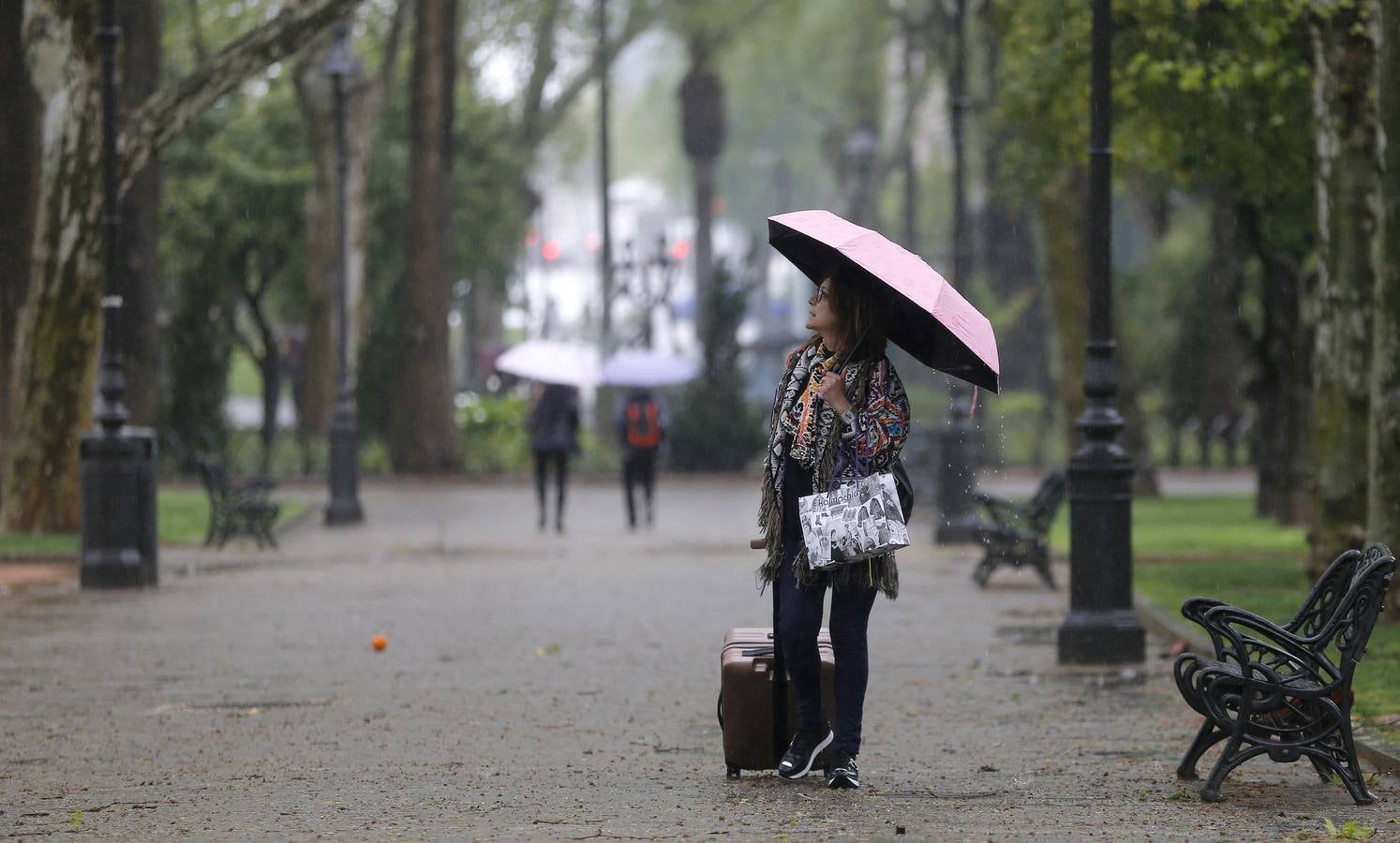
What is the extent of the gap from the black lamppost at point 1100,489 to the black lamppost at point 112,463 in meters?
7.52

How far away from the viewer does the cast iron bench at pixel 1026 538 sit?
57.0 feet

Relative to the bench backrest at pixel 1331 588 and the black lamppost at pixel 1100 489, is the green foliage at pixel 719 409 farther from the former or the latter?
the bench backrest at pixel 1331 588

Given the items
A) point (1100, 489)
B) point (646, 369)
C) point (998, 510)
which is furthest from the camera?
point (646, 369)

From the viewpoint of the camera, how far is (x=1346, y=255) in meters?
13.8

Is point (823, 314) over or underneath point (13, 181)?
underneath

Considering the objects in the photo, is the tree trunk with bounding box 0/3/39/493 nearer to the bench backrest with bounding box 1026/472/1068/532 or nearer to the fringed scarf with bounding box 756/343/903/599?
the bench backrest with bounding box 1026/472/1068/532

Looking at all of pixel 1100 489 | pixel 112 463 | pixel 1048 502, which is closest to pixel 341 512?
pixel 112 463

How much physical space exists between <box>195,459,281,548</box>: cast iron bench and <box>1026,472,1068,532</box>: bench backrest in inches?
294

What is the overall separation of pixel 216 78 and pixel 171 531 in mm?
4787

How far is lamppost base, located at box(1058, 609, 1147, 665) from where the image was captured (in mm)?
12250

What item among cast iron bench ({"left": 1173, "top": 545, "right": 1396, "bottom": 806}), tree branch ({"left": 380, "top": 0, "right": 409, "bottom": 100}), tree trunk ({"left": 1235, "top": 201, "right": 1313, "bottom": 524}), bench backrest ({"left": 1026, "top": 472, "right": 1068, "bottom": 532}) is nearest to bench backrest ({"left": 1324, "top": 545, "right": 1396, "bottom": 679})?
cast iron bench ({"left": 1173, "top": 545, "right": 1396, "bottom": 806})

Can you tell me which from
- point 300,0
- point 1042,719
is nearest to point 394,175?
point 300,0

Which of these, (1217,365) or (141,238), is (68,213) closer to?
(141,238)

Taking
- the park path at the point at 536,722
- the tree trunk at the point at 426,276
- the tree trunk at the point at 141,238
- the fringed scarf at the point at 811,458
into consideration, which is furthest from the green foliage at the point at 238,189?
the fringed scarf at the point at 811,458
